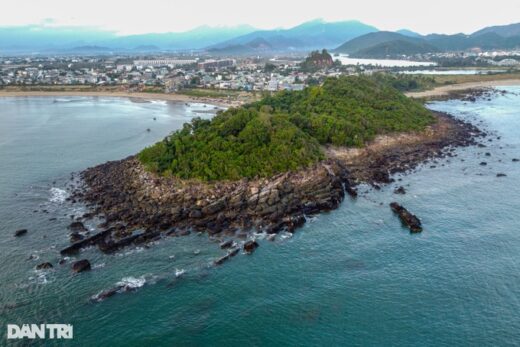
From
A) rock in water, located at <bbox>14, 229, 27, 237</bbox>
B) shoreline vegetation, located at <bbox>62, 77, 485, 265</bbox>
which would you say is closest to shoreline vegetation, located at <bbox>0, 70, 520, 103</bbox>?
shoreline vegetation, located at <bbox>62, 77, 485, 265</bbox>

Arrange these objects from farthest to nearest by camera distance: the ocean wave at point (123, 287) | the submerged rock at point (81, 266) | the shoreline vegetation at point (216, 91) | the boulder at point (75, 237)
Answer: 1. the shoreline vegetation at point (216, 91)
2. the boulder at point (75, 237)
3. the submerged rock at point (81, 266)
4. the ocean wave at point (123, 287)

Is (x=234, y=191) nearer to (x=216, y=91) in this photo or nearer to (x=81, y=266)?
(x=81, y=266)

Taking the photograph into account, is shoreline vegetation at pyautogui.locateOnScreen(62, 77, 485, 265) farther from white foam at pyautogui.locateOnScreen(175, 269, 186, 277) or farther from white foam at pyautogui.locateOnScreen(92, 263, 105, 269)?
white foam at pyautogui.locateOnScreen(175, 269, 186, 277)

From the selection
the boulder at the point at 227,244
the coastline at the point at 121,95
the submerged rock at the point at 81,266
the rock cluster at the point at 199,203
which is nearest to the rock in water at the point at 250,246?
the boulder at the point at 227,244

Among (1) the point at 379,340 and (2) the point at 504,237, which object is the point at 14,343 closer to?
(1) the point at 379,340

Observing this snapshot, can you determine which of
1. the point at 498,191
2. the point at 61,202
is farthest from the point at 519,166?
the point at 61,202

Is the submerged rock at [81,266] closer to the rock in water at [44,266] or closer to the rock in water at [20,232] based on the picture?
the rock in water at [44,266]
